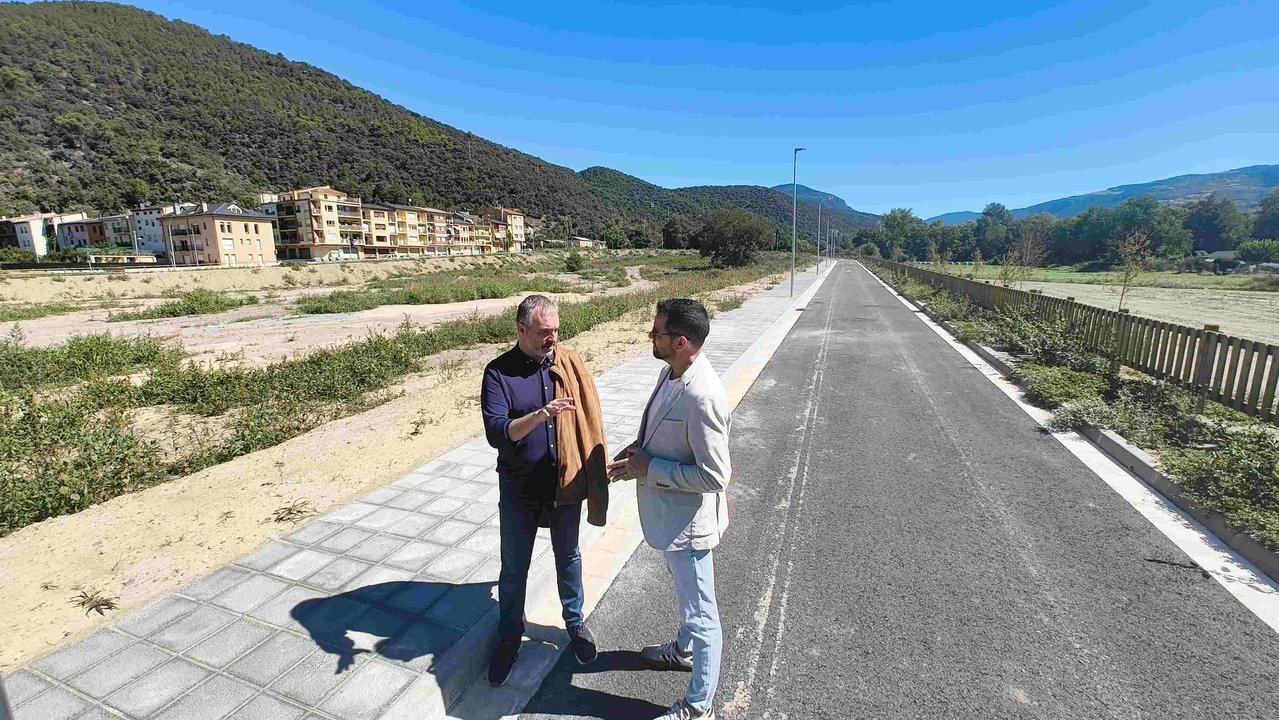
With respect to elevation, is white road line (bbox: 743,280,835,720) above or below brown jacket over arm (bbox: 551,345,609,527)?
below

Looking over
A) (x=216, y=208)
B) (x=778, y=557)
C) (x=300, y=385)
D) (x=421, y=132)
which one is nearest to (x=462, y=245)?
(x=216, y=208)

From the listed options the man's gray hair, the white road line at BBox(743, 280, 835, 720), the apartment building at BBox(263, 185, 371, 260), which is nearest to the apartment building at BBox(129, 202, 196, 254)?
the apartment building at BBox(263, 185, 371, 260)

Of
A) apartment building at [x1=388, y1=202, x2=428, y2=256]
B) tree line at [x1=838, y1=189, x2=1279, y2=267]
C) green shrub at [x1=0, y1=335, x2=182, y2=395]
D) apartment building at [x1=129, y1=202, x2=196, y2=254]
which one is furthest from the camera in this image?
apartment building at [x1=388, y1=202, x2=428, y2=256]

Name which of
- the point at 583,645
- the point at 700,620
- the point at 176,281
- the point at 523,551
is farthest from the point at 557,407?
the point at 176,281

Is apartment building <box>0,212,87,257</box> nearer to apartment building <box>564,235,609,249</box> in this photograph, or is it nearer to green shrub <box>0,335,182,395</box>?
apartment building <box>564,235,609,249</box>

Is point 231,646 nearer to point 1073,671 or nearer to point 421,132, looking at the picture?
point 1073,671

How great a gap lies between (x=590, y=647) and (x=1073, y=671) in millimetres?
2288

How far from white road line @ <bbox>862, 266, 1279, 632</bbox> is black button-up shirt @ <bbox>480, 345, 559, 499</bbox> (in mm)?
3884

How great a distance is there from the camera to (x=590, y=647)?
267 centimetres

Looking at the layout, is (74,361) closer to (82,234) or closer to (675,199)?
(82,234)

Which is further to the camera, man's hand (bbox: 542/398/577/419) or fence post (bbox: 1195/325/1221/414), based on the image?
fence post (bbox: 1195/325/1221/414)

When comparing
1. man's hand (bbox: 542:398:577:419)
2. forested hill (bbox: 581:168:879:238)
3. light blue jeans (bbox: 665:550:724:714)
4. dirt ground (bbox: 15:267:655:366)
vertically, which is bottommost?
dirt ground (bbox: 15:267:655:366)

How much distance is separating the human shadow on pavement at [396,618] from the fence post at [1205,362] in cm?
810

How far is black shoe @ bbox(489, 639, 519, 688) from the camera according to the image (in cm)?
255
